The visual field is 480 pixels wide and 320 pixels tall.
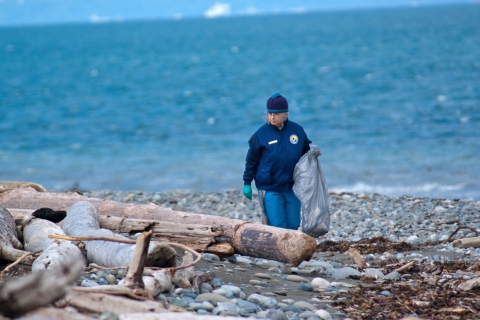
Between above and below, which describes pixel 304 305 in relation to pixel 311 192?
below

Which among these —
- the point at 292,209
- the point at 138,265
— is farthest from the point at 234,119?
the point at 138,265

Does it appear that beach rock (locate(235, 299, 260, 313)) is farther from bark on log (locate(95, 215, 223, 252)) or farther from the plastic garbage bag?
Answer: the plastic garbage bag

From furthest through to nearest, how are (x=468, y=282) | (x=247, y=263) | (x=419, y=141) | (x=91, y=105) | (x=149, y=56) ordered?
1. (x=149, y=56)
2. (x=91, y=105)
3. (x=419, y=141)
4. (x=247, y=263)
5. (x=468, y=282)

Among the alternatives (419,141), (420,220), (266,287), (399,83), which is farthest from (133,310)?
(399,83)

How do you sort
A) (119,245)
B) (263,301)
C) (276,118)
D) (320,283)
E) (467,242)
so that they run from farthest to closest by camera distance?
(276,118)
(467,242)
(320,283)
(119,245)
(263,301)

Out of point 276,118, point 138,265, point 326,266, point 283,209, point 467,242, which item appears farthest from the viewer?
point 283,209

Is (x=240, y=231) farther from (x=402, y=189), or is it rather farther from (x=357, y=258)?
(x=402, y=189)

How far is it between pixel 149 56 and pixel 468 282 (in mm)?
68288

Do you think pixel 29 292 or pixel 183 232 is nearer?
pixel 29 292

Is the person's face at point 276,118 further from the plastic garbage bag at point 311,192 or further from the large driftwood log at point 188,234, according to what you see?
the large driftwood log at point 188,234

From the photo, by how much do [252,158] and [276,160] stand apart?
0.31 m

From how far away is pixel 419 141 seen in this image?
20.0m

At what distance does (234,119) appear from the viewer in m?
27.9

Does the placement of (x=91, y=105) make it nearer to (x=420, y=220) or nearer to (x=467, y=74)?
(x=467, y=74)
